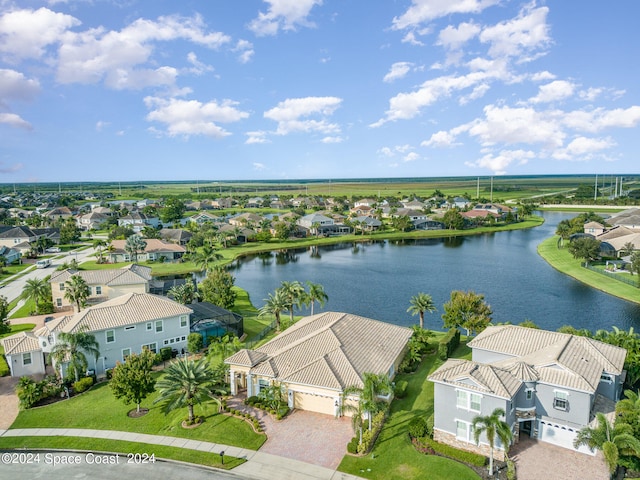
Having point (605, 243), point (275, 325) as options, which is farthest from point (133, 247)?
point (605, 243)

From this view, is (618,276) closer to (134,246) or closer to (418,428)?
(418,428)

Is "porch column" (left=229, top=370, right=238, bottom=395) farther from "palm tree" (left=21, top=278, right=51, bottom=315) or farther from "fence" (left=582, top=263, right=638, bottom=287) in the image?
"fence" (left=582, top=263, right=638, bottom=287)

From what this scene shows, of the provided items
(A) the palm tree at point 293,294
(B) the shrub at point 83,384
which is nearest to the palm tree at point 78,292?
(B) the shrub at point 83,384

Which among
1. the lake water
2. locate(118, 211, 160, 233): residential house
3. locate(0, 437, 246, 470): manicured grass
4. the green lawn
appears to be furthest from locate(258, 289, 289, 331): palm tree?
locate(118, 211, 160, 233): residential house

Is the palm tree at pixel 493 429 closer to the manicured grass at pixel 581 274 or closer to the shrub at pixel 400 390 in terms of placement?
the shrub at pixel 400 390

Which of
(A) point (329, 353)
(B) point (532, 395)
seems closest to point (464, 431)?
(B) point (532, 395)

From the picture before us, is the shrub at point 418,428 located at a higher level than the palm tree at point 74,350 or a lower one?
lower
